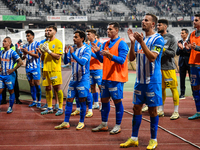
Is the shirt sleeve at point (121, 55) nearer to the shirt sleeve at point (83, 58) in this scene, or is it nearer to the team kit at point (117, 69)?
the team kit at point (117, 69)

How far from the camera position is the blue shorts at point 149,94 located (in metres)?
3.78

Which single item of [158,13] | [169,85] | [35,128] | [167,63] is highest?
[158,13]

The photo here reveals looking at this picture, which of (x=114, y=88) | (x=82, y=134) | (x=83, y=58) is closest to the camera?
(x=114, y=88)

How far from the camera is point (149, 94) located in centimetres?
380

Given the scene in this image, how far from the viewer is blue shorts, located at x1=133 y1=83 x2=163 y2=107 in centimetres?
378

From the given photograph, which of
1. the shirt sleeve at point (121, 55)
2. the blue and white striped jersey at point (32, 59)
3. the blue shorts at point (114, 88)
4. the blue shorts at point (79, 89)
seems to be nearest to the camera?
the shirt sleeve at point (121, 55)

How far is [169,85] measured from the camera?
19.1 ft

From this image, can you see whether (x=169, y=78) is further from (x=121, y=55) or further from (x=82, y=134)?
(x=82, y=134)

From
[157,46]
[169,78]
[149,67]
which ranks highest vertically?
[157,46]

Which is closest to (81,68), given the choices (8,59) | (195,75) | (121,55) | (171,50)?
(121,55)

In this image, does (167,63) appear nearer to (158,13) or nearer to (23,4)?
(23,4)

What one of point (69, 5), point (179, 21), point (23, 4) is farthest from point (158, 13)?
point (23, 4)

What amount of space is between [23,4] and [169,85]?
4153cm

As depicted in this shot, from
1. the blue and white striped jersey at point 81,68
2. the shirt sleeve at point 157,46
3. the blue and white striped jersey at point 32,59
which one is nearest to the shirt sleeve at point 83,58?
the blue and white striped jersey at point 81,68
